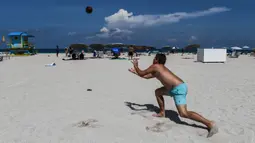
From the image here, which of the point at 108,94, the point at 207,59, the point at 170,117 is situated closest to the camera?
the point at 170,117

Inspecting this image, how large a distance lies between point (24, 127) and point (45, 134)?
580 mm

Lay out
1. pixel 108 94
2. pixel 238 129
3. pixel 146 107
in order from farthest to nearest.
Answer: pixel 108 94
pixel 146 107
pixel 238 129

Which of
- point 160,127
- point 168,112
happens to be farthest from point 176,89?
point 168,112

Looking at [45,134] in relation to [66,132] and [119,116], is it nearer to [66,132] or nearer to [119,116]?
[66,132]

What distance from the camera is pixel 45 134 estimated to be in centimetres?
403

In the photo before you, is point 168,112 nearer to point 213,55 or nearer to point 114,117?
point 114,117

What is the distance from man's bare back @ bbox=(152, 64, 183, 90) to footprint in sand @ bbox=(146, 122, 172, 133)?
0.69 m

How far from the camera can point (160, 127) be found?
173 inches

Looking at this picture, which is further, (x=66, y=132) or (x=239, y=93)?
(x=239, y=93)

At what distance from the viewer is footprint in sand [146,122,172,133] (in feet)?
13.9

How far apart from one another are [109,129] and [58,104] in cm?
226

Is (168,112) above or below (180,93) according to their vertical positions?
below

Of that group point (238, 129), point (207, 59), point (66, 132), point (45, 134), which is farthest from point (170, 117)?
point (207, 59)

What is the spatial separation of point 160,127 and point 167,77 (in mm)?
910
